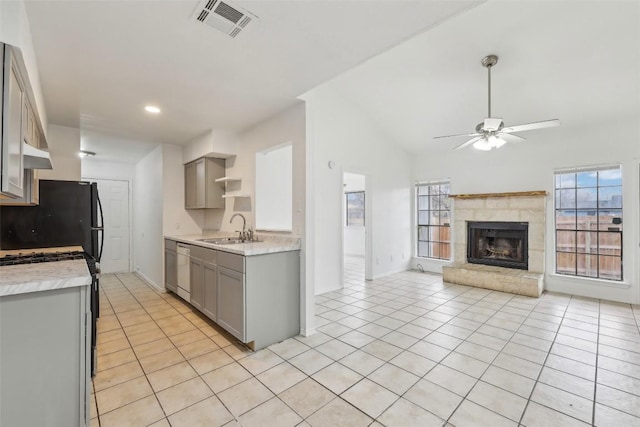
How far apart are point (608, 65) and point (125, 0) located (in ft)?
15.3

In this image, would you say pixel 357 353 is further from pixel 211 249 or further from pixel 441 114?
pixel 441 114

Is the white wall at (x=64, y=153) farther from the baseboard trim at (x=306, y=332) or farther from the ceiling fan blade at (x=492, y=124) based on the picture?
the ceiling fan blade at (x=492, y=124)

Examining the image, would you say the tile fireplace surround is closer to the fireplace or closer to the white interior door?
the fireplace

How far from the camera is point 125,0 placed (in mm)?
1569

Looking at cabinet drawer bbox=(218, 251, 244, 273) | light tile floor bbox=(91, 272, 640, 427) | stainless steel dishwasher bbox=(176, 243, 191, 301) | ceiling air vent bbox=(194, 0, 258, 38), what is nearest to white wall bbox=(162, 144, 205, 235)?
stainless steel dishwasher bbox=(176, 243, 191, 301)

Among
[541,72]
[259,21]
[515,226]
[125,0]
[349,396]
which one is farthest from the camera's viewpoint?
[515,226]

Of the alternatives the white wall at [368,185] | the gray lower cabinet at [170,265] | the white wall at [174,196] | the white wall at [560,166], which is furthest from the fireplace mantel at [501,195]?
the gray lower cabinet at [170,265]

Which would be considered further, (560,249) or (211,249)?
(560,249)

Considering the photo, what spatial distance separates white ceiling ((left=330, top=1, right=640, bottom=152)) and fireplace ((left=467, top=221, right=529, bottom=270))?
1.54 meters

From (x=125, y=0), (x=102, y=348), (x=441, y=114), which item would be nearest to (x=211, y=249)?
(x=102, y=348)

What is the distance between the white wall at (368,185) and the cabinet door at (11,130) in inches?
114

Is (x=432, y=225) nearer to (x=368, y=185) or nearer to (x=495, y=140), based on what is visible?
(x=368, y=185)

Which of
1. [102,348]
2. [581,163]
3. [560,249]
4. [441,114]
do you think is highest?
[441,114]

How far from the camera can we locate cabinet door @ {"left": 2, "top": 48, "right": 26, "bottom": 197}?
4.82ft
